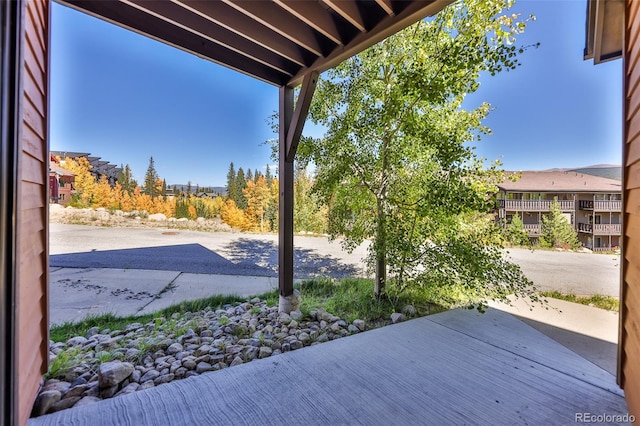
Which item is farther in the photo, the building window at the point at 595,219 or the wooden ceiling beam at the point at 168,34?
the building window at the point at 595,219

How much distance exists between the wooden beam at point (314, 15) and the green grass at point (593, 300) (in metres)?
3.43

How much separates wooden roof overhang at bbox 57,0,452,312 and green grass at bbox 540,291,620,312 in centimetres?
323

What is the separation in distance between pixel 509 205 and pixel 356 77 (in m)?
2.04

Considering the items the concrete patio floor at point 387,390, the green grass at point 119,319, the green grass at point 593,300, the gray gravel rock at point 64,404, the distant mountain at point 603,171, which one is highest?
the distant mountain at point 603,171

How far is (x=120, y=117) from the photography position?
4.85 meters

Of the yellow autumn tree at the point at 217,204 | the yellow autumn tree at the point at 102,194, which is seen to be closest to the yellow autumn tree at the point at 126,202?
the yellow autumn tree at the point at 102,194

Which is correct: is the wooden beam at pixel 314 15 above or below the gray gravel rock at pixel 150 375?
above

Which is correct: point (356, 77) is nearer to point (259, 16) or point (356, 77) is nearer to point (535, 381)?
point (259, 16)

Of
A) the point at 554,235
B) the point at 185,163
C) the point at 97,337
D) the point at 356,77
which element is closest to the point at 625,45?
the point at 356,77

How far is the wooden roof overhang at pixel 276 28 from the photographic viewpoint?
1601mm

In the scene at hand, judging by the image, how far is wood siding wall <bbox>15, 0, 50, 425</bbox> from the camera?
105 cm

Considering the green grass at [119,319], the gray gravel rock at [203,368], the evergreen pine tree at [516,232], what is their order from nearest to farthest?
1. the gray gravel rock at [203,368]
2. the green grass at [119,319]
3. the evergreen pine tree at [516,232]

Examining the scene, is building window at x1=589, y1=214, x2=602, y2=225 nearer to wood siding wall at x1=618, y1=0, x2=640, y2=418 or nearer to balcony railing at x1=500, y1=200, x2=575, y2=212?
balcony railing at x1=500, y1=200, x2=575, y2=212

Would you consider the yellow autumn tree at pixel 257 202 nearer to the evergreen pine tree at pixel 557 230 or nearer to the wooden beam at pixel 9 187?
the evergreen pine tree at pixel 557 230
